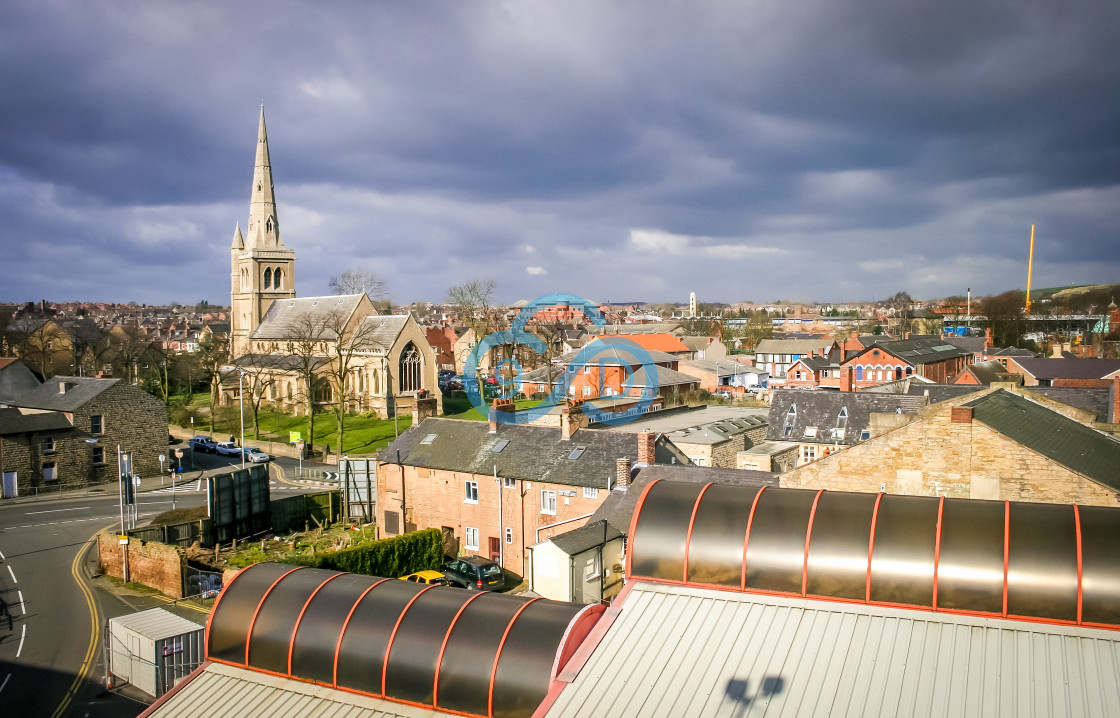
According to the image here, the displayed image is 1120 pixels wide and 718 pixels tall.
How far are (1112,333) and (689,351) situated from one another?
188ft

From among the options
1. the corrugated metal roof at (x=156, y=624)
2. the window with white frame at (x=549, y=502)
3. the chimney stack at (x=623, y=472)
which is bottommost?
the corrugated metal roof at (x=156, y=624)

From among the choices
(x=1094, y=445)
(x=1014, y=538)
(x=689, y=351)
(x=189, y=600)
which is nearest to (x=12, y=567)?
(x=189, y=600)

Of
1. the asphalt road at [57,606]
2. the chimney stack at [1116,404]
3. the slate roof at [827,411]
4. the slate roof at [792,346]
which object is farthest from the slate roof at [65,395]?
the slate roof at [792,346]

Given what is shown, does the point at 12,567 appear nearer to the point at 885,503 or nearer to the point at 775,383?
the point at 885,503

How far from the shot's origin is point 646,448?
29.7 m

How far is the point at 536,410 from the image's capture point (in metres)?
62.1

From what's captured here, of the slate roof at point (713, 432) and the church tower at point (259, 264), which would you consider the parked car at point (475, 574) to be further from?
the church tower at point (259, 264)

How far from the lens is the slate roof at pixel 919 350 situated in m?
72.5

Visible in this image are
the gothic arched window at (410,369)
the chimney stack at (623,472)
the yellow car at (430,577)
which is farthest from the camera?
the gothic arched window at (410,369)

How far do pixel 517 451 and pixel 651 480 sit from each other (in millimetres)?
7666

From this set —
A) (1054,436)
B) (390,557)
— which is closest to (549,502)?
(390,557)

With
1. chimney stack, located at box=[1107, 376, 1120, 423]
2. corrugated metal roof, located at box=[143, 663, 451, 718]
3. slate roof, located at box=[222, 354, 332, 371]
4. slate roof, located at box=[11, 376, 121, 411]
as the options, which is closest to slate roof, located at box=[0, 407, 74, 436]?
slate roof, located at box=[11, 376, 121, 411]

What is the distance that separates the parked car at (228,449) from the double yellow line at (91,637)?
70.5ft

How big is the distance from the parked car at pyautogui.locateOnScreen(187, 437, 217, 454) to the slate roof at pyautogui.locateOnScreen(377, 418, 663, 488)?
2822 cm
